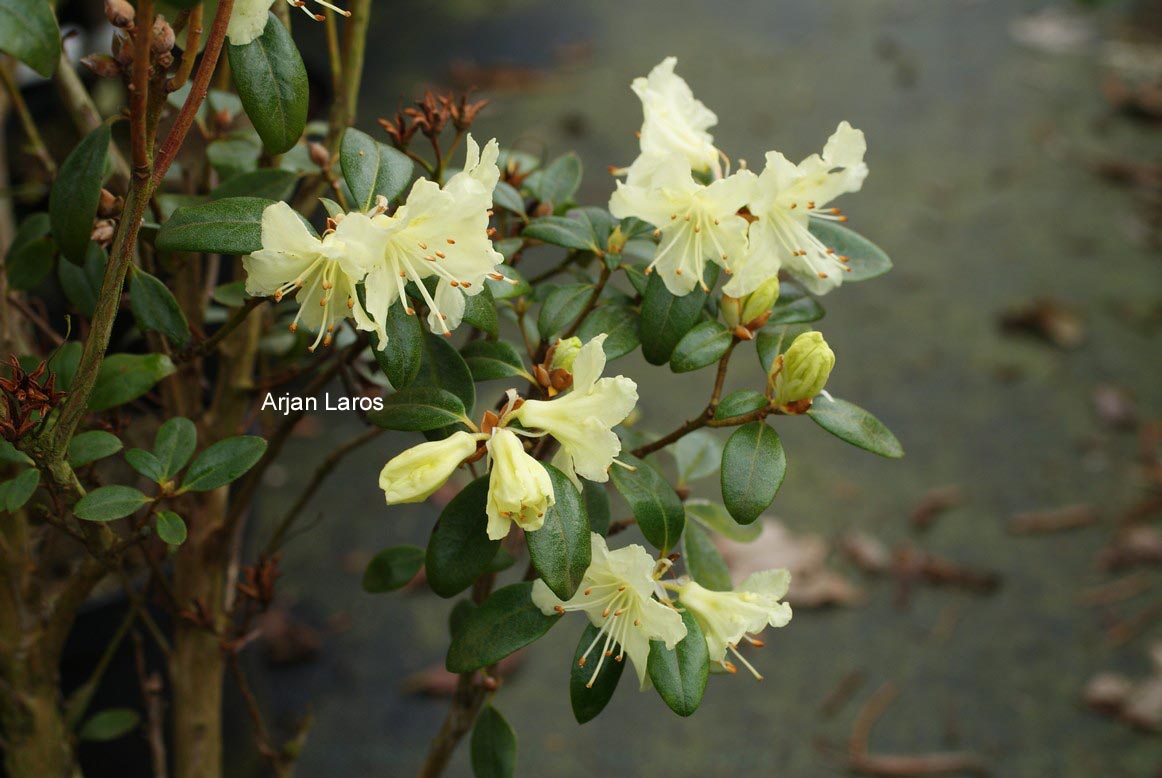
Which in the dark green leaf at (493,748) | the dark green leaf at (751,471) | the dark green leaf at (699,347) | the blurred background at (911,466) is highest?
the dark green leaf at (699,347)

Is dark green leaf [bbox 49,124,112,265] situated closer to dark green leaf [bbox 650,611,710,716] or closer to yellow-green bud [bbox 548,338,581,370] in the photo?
yellow-green bud [bbox 548,338,581,370]

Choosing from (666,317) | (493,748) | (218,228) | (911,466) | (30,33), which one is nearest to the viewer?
(30,33)

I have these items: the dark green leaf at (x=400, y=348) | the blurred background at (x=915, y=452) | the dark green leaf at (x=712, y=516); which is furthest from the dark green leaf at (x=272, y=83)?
the blurred background at (x=915, y=452)

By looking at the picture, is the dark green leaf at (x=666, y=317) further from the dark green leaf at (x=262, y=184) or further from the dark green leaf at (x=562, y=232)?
the dark green leaf at (x=262, y=184)

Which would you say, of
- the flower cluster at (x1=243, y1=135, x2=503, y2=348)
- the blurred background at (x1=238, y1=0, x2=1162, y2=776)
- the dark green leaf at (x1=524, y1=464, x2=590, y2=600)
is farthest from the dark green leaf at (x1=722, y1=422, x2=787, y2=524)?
the blurred background at (x1=238, y1=0, x2=1162, y2=776)

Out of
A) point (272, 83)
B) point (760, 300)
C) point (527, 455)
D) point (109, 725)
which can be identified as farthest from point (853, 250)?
point (109, 725)

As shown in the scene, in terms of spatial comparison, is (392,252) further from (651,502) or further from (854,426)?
(854,426)
